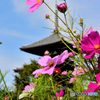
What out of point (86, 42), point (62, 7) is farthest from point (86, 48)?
point (62, 7)

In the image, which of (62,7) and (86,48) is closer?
(86,48)

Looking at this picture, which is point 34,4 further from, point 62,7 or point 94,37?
point 94,37

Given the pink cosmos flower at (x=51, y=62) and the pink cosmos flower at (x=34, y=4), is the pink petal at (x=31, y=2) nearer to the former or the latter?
the pink cosmos flower at (x=34, y=4)

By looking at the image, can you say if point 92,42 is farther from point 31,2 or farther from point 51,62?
point 31,2

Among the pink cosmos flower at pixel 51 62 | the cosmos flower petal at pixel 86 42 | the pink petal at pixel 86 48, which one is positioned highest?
Result: the cosmos flower petal at pixel 86 42

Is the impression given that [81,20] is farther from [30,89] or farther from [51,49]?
[51,49]

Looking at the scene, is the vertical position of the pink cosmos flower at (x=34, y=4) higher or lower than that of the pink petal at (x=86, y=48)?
higher

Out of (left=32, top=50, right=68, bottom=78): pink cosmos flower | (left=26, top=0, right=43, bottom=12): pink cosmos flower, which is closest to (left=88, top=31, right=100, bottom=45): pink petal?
(left=32, top=50, right=68, bottom=78): pink cosmos flower

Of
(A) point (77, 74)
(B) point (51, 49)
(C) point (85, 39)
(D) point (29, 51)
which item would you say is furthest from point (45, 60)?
(D) point (29, 51)

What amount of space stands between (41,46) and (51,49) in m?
0.53

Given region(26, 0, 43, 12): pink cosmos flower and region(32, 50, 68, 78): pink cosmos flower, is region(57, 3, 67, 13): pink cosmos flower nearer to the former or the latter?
region(26, 0, 43, 12): pink cosmos flower

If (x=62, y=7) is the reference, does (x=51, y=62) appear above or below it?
below

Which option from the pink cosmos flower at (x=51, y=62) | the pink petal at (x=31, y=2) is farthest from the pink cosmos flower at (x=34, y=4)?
the pink cosmos flower at (x=51, y=62)

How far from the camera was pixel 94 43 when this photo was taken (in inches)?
21.7
